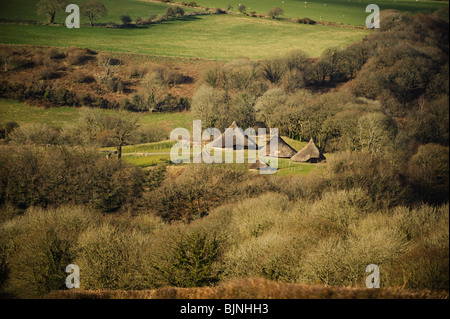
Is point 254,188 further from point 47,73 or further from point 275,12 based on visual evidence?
point 275,12

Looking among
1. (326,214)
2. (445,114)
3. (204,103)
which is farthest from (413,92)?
(326,214)

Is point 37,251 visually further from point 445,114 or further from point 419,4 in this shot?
point 419,4

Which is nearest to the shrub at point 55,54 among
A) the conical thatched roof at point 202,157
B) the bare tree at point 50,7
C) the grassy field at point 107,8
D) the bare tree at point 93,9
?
the bare tree at point 50,7

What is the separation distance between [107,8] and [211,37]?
29832 millimetres

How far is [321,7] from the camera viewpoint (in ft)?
359

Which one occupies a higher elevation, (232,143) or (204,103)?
(204,103)

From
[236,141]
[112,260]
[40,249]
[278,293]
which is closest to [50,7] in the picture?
[236,141]

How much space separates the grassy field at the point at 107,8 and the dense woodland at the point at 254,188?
13.3 meters

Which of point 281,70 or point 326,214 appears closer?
point 326,214

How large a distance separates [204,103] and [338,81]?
36493 mm

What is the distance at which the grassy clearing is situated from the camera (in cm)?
10781

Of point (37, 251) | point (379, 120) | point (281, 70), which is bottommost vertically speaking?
point (37, 251)

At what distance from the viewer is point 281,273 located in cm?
2669

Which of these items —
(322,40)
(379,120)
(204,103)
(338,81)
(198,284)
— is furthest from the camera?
(322,40)
